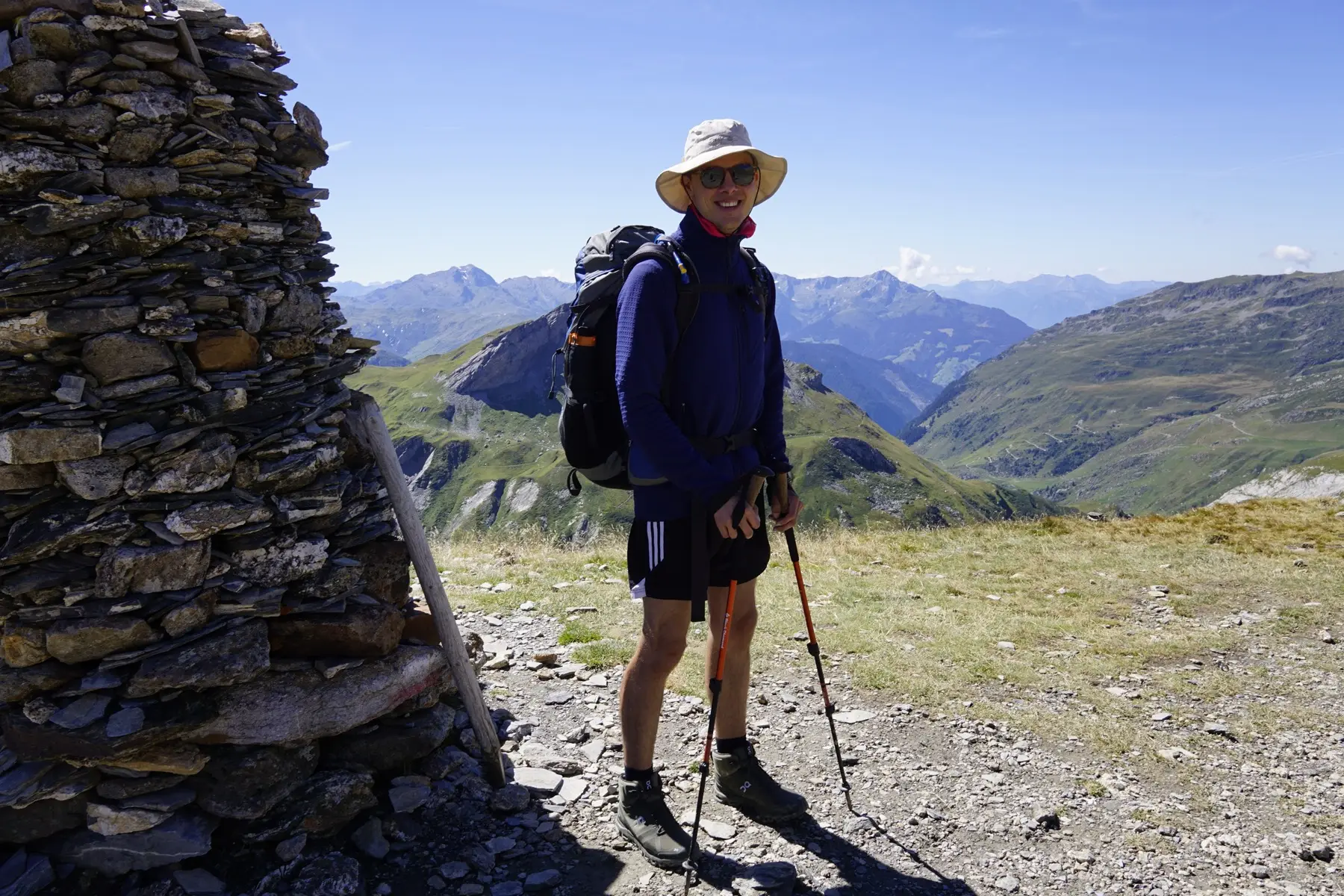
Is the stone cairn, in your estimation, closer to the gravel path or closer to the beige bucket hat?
the gravel path

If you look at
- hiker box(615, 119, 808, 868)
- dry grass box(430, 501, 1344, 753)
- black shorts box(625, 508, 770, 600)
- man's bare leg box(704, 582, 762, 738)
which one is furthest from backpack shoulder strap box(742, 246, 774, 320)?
dry grass box(430, 501, 1344, 753)

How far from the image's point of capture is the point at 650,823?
5797 mm

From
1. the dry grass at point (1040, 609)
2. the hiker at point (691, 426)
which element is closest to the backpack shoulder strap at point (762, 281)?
the hiker at point (691, 426)

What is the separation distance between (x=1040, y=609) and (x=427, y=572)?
31.2ft

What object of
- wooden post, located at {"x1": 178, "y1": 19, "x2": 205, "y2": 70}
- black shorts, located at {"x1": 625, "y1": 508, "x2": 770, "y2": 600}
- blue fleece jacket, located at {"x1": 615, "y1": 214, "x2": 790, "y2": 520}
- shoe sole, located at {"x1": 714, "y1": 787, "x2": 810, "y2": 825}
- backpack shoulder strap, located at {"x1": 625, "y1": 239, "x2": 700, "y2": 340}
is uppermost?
wooden post, located at {"x1": 178, "y1": 19, "x2": 205, "y2": 70}

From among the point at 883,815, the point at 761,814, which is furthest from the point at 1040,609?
the point at 761,814

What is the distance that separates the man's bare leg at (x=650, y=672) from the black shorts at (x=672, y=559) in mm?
109

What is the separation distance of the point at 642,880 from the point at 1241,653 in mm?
8471

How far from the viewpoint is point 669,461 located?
501 cm

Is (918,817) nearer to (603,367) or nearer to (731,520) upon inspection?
(731,520)

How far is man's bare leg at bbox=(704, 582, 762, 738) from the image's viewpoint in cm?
589

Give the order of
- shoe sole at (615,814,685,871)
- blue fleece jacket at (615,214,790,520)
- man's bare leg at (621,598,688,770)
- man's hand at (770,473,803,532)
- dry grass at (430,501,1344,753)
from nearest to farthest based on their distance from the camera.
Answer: blue fleece jacket at (615,214,790,520), man's bare leg at (621,598,688,770), shoe sole at (615,814,685,871), man's hand at (770,473,803,532), dry grass at (430,501,1344,753)

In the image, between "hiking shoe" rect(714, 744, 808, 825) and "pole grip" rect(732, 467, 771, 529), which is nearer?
"pole grip" rect(732, 467, 771, 529)

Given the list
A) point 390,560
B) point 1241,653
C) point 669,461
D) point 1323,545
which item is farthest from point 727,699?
point 1323,545
